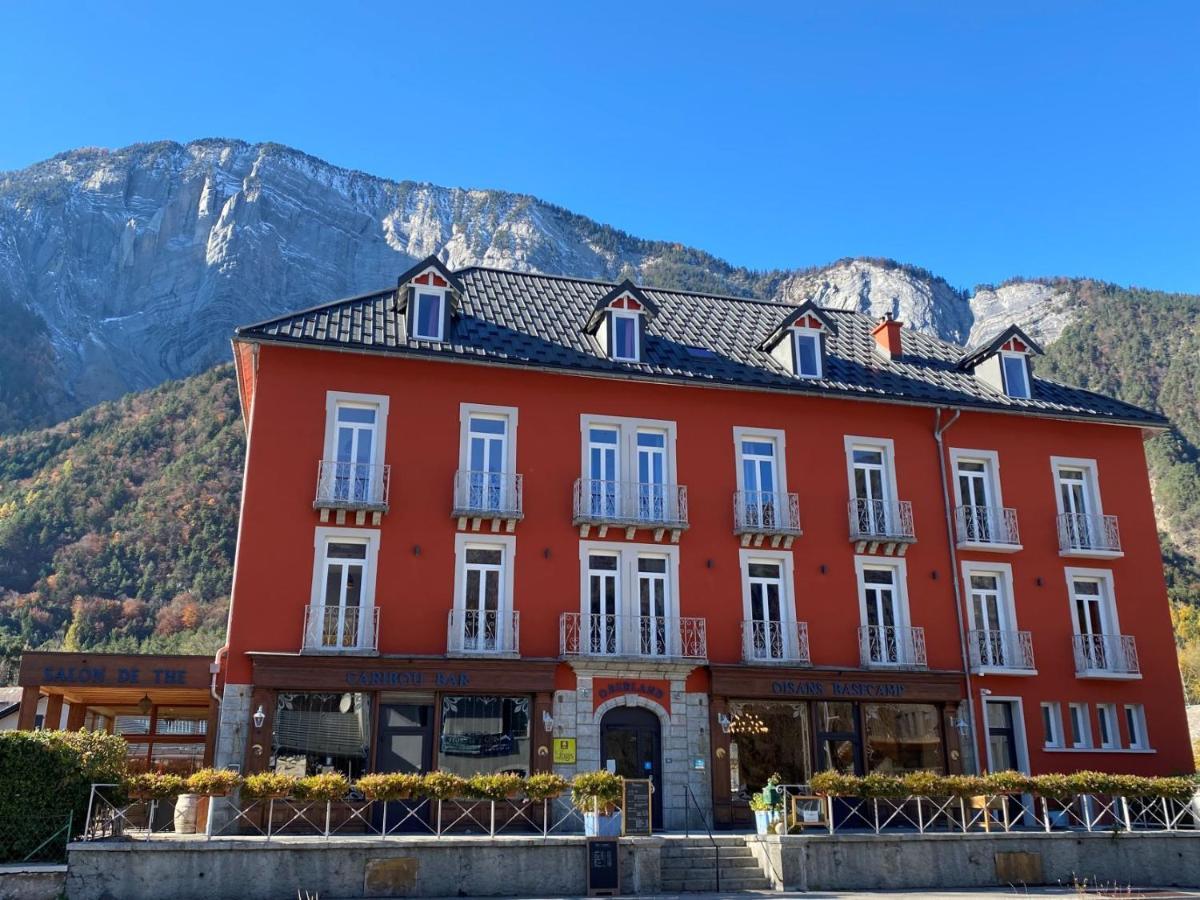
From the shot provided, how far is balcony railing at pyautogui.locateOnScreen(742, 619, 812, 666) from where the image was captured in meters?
23.6

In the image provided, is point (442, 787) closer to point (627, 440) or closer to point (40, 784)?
point (40, 784)

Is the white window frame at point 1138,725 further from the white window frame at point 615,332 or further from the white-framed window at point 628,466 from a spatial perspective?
the white window frame at point 615,332

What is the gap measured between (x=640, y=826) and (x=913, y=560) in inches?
414

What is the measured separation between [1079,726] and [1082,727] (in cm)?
7

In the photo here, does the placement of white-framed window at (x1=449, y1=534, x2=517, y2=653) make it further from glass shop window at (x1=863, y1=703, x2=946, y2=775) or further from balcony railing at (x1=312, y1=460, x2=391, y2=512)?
glass shop window at (x1=863, y1=703, x2=946, y2=775)

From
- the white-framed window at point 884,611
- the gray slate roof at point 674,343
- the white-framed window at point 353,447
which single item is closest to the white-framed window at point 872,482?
the white-framed window at point 884,611

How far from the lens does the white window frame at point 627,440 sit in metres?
24.3

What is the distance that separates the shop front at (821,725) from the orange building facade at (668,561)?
0.07 metres

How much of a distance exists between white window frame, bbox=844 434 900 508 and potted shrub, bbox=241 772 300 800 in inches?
579

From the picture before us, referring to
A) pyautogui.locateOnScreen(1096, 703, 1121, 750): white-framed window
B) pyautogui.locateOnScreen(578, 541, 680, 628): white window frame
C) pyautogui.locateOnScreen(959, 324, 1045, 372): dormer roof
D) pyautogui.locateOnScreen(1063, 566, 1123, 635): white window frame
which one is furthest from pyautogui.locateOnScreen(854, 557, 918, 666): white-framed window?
pyautogui.locateOnScreen(959, 324, 1045, 372): dormer roof

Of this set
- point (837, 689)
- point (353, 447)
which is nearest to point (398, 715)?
point (353, 447)

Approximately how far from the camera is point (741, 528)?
2425 cm

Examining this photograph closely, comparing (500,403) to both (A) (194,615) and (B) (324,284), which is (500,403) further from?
(B) (324,284)

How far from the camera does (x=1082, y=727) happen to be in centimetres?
2500
